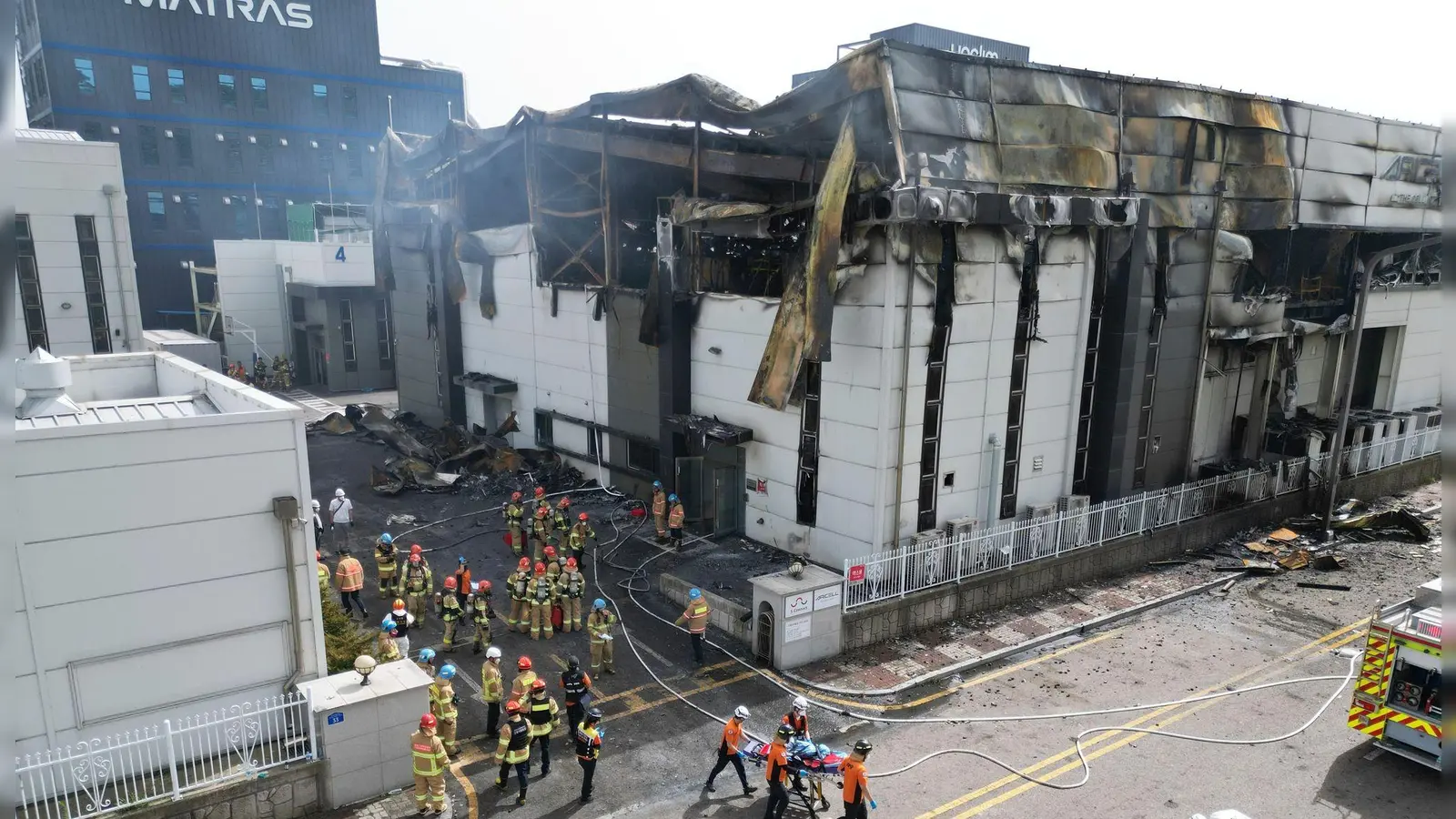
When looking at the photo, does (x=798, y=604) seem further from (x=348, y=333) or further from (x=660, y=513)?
(x=348, y=333)

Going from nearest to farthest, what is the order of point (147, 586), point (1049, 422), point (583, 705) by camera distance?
1. point (147, 586)
2. point (583, 705)
3. point (1049, 422)

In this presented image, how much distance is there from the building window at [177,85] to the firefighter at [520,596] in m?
46.5

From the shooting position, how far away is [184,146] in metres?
49.1

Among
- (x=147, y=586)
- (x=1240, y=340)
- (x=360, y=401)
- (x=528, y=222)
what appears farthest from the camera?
(x=360, y=401)

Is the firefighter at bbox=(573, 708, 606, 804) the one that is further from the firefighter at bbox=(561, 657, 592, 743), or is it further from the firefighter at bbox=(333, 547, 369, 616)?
the firefighter at bbox=(333, 547, 369, 616)

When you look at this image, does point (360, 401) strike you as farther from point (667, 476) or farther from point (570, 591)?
point (570, 591)

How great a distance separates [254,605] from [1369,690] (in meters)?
15.2

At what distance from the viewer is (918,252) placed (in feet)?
54.6

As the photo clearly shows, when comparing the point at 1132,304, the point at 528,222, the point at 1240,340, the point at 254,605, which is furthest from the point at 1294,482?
the point at 254,605

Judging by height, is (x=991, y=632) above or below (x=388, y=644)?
below

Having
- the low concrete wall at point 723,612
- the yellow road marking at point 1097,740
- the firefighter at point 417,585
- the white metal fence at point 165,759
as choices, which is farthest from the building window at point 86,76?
the yellow road marking at point 1097,740

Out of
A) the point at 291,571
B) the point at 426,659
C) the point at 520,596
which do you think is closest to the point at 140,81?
the point at 520,596

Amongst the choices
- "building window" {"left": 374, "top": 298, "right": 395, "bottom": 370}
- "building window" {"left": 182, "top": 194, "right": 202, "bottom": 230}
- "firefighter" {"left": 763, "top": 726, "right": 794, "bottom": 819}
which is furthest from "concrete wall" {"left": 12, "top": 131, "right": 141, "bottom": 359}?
"building window" {"left": 182, "top": 194, "right": 202, "bottom": 230}

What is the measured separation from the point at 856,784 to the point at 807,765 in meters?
1.03
